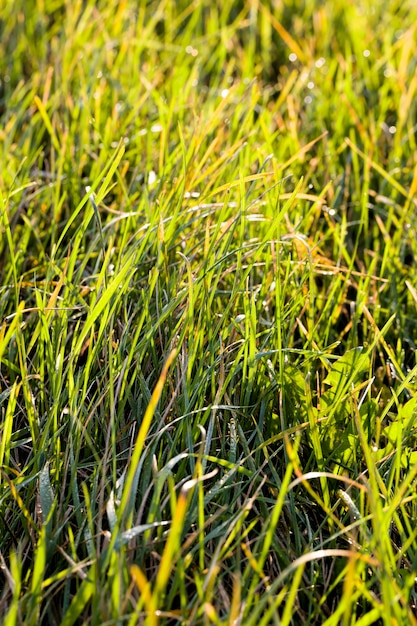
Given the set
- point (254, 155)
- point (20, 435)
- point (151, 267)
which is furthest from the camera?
point (254, 155)

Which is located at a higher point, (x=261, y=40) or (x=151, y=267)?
(x=261, y=40)

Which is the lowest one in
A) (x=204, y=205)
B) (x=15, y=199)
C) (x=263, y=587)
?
(x=263, y=587)

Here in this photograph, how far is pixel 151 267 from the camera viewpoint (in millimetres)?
1470

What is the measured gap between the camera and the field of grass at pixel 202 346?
0.97 m

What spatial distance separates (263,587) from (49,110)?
4.53ft

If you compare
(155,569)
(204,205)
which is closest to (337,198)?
(204,205)

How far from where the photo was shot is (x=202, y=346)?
1252mm

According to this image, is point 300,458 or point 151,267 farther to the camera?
point 151,267

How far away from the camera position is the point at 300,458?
123 cm

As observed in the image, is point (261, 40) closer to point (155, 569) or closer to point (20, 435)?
point (20, 435)

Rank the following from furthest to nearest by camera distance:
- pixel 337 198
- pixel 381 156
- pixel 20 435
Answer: pixel 381 156 < pixel 337 198 < pixel 20 435

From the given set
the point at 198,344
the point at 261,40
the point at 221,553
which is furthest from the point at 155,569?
the point at 261,40

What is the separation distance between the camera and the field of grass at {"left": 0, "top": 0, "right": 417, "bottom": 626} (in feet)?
3.19

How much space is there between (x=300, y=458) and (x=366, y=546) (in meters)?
0.22
